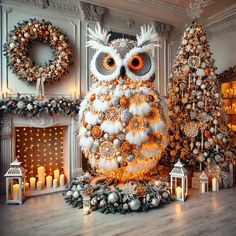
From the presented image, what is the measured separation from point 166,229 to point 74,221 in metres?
1.10

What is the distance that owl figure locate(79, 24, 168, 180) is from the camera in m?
3.38

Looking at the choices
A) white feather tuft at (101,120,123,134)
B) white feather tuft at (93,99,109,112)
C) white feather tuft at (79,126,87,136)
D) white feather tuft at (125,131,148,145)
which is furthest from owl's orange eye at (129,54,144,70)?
white feather tuft at (79,126,87,136)

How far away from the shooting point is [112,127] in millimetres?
3348

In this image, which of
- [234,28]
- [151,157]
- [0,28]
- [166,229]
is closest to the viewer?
[166,229]

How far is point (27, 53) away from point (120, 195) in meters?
2.86

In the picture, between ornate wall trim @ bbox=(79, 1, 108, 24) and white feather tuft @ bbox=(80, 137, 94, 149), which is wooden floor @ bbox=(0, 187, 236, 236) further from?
ornate wall trim @ bbox=(79, 1, 108, 24)

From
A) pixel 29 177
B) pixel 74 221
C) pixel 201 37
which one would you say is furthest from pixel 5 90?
pixel 201 37

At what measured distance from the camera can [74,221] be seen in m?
3.05

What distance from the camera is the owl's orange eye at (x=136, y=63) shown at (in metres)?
3.45

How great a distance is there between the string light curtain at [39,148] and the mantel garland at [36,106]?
0.53 meters

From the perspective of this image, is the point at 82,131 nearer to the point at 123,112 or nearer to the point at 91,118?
the point at 91,118

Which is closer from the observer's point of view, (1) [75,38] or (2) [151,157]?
(2) [151,157]

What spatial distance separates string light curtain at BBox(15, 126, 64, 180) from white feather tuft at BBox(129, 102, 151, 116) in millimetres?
2010

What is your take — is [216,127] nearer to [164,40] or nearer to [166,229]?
[166,229]
